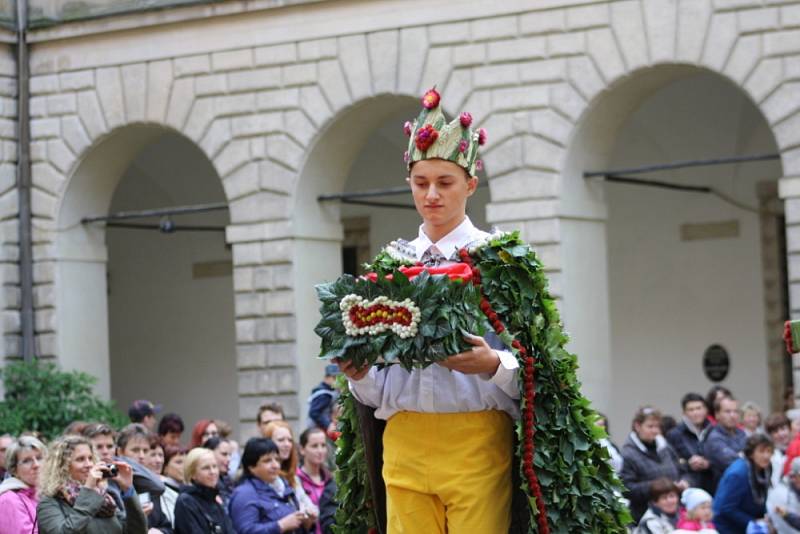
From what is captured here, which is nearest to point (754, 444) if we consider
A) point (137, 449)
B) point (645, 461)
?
point (645, 461)

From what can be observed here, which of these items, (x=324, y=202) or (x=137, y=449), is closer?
(x=137, y=449)

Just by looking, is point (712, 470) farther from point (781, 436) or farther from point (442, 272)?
point (442, 272)

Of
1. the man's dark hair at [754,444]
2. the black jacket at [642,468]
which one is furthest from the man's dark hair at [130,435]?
the man's dark hair at [754,444]

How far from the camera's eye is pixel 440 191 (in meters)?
5.92

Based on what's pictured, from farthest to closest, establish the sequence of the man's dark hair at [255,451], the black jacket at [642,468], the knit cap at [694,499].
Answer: the black jacket at [642,468] < the knit cap at [694,499] < the man's dark hair at [255,451]

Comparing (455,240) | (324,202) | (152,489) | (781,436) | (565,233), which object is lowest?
(781,436)

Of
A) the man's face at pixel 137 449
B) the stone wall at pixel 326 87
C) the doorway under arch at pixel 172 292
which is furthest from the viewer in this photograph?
the doorway under arch at pixel 172 292

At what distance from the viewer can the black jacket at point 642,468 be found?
38.5 feet

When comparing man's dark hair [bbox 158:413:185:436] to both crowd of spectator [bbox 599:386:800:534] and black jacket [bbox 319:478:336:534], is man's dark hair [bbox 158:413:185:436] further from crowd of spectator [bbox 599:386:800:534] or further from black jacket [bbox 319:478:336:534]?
A: crowd of spectator [bbox 599:386:800:534]

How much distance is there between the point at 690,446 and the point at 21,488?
6.40 meters

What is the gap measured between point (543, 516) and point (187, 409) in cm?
1864

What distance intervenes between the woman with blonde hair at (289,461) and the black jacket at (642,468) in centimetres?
219

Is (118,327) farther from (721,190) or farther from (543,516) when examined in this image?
(543,516)

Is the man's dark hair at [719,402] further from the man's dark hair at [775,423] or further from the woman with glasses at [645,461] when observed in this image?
the woman with glasses at [645,461]
